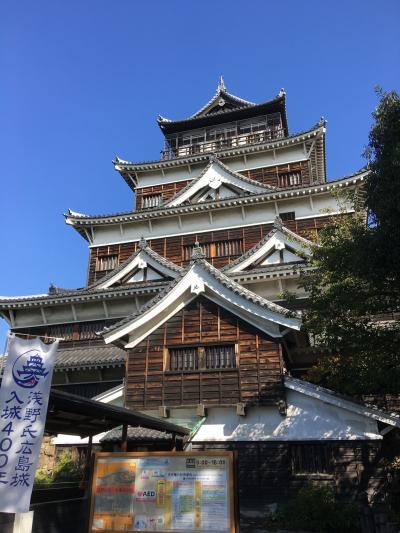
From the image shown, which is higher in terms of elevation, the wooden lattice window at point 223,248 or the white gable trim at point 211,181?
the white gable trim at point 211,181

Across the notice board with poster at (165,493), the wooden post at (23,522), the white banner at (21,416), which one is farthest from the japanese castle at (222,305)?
the white banner at (21,416)

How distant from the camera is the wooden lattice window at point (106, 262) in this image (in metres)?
26.1

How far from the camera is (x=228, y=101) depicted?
3441 cm

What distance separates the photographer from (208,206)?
80.2 feet

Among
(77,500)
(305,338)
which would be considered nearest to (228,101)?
(305,338)

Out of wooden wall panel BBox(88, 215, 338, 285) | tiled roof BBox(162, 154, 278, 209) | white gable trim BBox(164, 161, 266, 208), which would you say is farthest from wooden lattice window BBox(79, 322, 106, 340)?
tiled roof BBox(162, 154, 278, 209)

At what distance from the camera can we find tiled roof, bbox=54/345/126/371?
18391 mm

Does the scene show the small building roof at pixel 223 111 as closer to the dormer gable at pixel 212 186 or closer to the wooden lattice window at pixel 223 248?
the dormer gable at pixel 212 186

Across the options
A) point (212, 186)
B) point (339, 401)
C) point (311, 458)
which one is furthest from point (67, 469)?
point (212, 186)

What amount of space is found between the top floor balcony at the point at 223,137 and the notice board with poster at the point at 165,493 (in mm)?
24111

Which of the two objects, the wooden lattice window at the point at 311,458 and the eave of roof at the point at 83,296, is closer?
the wooden lattice window at the point at 311,458

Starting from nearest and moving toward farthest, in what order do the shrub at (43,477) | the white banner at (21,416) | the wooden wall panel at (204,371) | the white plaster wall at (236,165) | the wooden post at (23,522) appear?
1. the white banner at (21,416)
2. the wooden post at (23,522)
3. the shrub at (43,477)
4. the wooden wall panel at (204,371)
5. the white plaster wall at (236,165)

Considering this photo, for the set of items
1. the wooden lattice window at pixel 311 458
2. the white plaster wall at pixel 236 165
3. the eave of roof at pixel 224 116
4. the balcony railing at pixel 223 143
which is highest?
the eave of roof at pixel 224 116

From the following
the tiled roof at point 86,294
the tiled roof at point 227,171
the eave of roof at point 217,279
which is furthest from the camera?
the tiled roof at point 227,171
